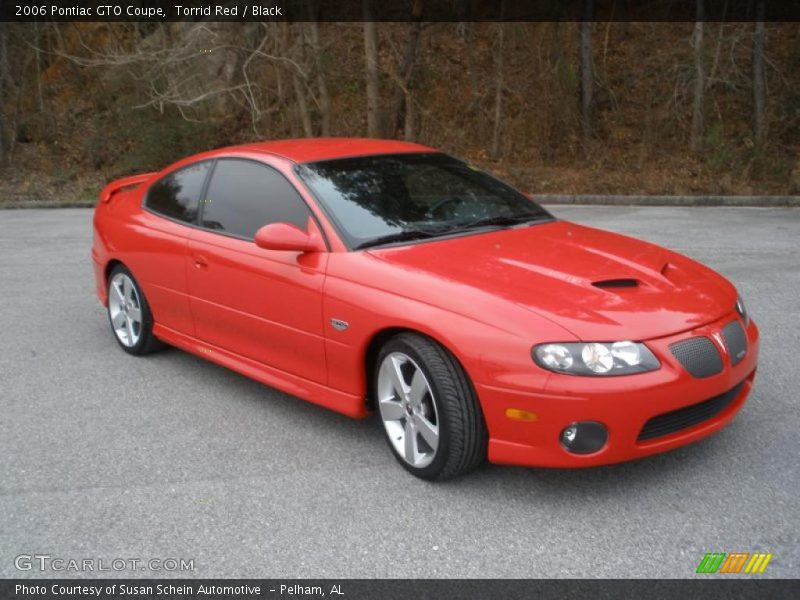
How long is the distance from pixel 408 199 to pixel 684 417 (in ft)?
6.27

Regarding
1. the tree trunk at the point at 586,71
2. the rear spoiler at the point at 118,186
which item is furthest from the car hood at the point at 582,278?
the tree trunk at the point at 586,71

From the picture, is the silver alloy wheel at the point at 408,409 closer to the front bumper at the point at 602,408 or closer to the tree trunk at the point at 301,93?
the front bumper at the point at 602,408

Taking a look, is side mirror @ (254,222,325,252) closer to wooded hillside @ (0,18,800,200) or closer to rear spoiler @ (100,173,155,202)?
rear spoiler @ (100,173,155,202)

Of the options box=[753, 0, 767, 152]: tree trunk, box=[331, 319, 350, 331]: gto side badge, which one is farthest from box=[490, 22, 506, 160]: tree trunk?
box=[331, 319, 350, 331]: gto side badge

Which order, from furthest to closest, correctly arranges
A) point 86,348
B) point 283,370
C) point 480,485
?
point 86,348
point 283,370
point 480,485

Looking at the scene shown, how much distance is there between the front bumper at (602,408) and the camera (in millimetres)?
3344

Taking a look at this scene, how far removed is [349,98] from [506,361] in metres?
17.6

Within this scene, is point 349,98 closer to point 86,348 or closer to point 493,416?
point 86,348

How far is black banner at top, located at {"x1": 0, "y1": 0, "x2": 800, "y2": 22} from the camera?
17.2 meters

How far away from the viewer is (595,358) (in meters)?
3.38

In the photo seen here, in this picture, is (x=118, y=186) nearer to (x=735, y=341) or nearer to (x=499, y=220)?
(x=499, y=220)

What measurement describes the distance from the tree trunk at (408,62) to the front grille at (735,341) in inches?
588

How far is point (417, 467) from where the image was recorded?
383 centimetres

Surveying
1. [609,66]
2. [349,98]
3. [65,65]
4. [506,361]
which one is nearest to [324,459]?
[506,361]
